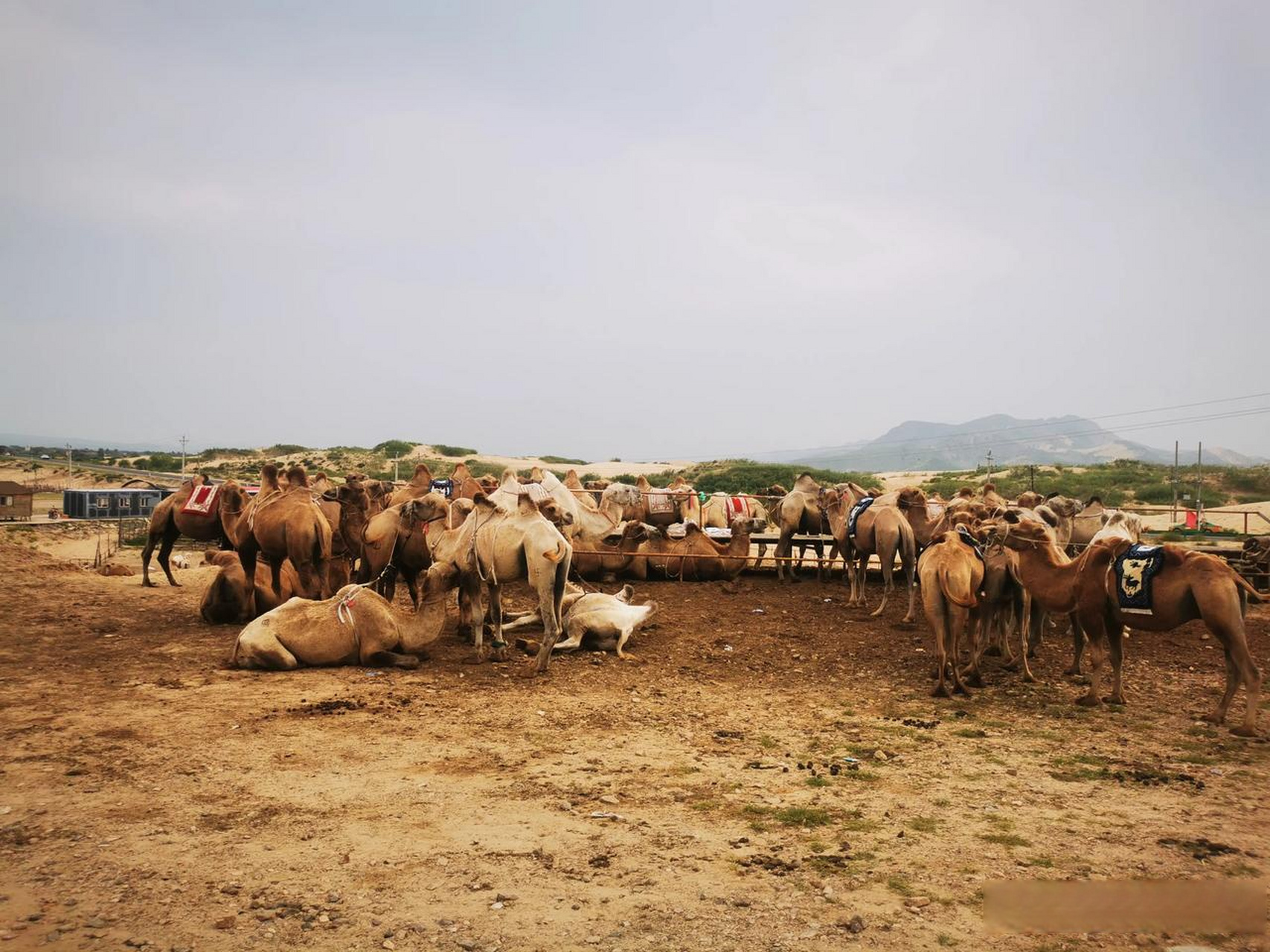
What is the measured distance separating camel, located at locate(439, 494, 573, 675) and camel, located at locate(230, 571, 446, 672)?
406 mm

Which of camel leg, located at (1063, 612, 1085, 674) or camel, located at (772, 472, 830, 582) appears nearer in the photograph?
camel leg, located at (1063, 612, 1085, 674)

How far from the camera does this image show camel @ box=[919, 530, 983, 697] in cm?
941

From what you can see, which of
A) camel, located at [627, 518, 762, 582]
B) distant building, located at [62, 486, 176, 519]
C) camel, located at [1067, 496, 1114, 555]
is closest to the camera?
camel, located at [1067, 496, 1114, 555]

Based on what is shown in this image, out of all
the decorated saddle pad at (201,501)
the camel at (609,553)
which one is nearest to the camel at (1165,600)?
the camel at (609,553)

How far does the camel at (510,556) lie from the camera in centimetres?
1023

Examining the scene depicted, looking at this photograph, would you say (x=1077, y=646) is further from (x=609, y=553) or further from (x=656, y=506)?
(x=656, y=506)

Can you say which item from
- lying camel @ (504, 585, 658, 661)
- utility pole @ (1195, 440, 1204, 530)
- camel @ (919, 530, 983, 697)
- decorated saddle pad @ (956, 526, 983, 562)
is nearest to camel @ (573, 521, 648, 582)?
lying camel @ (504, 585, 658, 661)

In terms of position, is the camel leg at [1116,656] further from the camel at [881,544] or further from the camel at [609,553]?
the camel at [609,553]

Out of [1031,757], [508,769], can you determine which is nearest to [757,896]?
[508,769]

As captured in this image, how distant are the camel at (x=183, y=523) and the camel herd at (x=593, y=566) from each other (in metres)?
0.04

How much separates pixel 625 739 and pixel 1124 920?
4059 mm

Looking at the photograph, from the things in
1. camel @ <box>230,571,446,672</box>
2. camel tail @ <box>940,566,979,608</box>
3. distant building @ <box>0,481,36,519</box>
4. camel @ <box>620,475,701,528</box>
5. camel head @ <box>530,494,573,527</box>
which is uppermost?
camel head @ <box>530,494,573,527</box>

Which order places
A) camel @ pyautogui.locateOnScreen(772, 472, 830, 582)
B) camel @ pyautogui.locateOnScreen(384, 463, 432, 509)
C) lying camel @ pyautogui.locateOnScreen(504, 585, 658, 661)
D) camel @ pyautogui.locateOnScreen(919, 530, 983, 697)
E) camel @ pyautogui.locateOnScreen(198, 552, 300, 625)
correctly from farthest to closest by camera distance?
camel @ pyautogui.locateOnScreen(772, 472, 830, 582) < camel @ pyautogui.locateOnScreen(384, 463, 432, 509) < camel @ pyautogui.locateOnScreen(198, 552, 300, 625) < lying camel @ pyautogui.locateOnScreen(504, 585, 658, 661) < camel @ pyautogui.locateOnScreen(919, 530, 983, 697)

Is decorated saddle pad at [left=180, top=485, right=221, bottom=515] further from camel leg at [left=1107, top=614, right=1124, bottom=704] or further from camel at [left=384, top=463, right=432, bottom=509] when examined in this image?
camel leg at [left=1107, top=614, right=1124, bottom=704]
